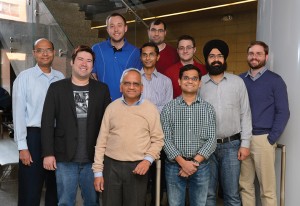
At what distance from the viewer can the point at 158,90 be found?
3.24 meters

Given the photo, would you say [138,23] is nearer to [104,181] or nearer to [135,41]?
[135,41]

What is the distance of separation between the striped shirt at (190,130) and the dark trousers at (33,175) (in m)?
1.09

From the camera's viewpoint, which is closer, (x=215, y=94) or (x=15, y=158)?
(x=215, y=94)

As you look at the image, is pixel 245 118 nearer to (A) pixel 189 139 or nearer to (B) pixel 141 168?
(A) pixel 189 139

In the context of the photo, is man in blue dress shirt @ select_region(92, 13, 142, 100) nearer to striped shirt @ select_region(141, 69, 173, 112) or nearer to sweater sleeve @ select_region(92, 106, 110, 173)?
striped shirt @ select_region(141, 69, 173, 112)

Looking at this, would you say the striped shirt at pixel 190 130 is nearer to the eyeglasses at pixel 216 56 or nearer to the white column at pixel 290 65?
the eyeglasses at pixel 216 56

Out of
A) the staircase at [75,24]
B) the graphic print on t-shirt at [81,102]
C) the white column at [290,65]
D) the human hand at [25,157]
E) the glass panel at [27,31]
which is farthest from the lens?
the staircase at [75,24]

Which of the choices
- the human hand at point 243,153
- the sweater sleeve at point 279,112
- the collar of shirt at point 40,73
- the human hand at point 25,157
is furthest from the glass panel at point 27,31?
the sweater sleeve at point 279,112

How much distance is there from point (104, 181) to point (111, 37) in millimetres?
1494

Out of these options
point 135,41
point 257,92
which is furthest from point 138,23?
point 257,92

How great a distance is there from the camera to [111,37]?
11.5 feet

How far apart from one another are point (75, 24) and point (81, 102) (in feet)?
14.6

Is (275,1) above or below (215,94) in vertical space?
above

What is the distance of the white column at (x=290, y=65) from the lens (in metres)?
3.37
